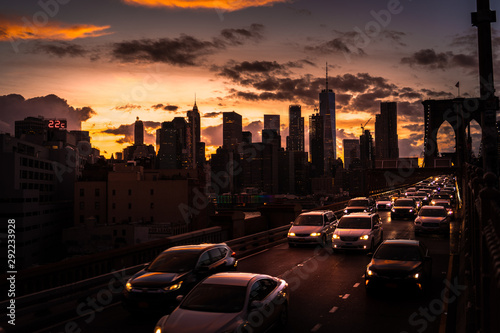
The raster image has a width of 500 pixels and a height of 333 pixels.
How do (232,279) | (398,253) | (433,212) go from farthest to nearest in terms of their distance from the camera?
(433,212)
(398,253)
(232,279)

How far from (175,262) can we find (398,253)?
7.11 m

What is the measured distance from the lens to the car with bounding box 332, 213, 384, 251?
20703 millimetres

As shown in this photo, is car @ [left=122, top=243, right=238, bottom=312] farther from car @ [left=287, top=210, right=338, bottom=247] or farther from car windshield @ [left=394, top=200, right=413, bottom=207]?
car windshield @ [left=394, top=200, right=413, bottom=207]

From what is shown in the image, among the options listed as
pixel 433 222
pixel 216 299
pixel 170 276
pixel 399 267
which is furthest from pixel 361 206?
pixel 216 299

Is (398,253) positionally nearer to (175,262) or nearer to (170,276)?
(175,262)

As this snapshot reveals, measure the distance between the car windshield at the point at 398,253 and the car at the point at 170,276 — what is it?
16.2 ft

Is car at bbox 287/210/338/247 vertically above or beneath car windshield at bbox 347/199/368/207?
beneath

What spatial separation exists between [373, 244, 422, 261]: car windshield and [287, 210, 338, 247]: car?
845 cm

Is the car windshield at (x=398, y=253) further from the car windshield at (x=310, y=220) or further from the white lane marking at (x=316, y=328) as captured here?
the car windshield at (x=310, y=220)

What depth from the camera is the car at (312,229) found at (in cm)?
2302

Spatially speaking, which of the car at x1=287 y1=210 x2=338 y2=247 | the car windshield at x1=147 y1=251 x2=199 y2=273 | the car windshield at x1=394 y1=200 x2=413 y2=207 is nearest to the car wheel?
the car windshield at x1=147 y1=251 x2=199 y2=273

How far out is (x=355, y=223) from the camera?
22.3m

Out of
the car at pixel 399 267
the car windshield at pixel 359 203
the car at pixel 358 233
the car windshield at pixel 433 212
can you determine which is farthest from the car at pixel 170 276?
the car windshield at pixel 359 203

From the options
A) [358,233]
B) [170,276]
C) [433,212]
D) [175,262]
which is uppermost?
[433,212]
